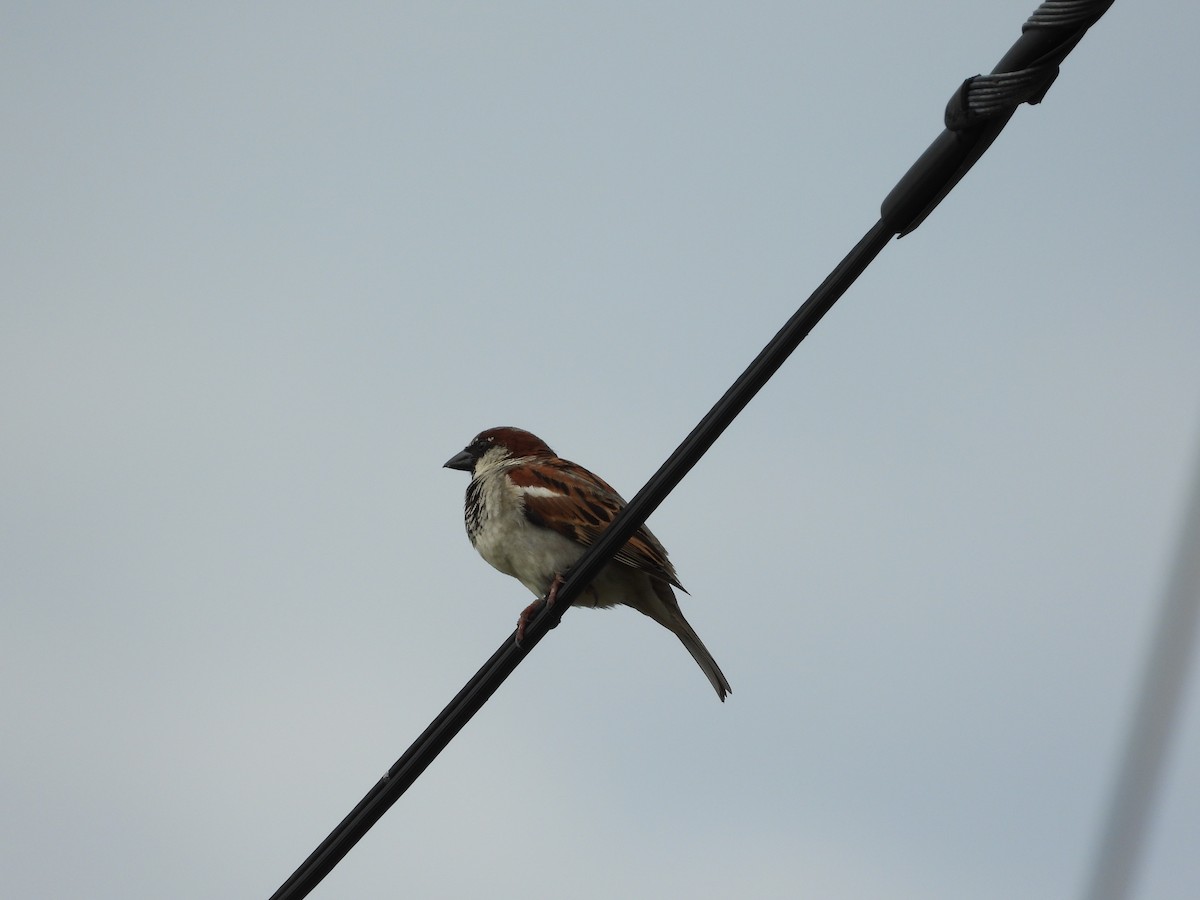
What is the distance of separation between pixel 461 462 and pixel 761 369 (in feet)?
13.8

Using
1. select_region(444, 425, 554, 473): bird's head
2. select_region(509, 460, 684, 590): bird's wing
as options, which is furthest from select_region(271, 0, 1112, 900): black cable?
select_region(444, 425, 554, 473): bird's head

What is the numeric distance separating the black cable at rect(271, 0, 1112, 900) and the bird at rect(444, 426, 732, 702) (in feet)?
5.80

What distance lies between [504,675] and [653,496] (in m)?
0.74

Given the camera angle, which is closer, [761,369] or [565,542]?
[761,369]

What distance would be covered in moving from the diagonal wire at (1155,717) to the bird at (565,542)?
433 centimetres

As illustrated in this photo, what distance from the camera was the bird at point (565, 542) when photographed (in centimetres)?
589

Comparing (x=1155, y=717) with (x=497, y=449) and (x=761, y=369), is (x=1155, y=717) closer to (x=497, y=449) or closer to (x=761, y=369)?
(x=761, y=369)

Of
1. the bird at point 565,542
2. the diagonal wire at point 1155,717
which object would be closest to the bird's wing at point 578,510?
the bird at point 565,542

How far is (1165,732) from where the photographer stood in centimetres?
129

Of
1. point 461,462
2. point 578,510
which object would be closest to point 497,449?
point 461,462

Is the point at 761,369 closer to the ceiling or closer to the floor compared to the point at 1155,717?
closer to the ceiling

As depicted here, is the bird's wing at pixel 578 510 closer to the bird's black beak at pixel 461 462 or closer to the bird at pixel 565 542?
the bird at pixel 565 542

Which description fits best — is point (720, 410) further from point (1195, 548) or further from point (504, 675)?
point (1195, 548)

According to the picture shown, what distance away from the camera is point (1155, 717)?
4.29ft
